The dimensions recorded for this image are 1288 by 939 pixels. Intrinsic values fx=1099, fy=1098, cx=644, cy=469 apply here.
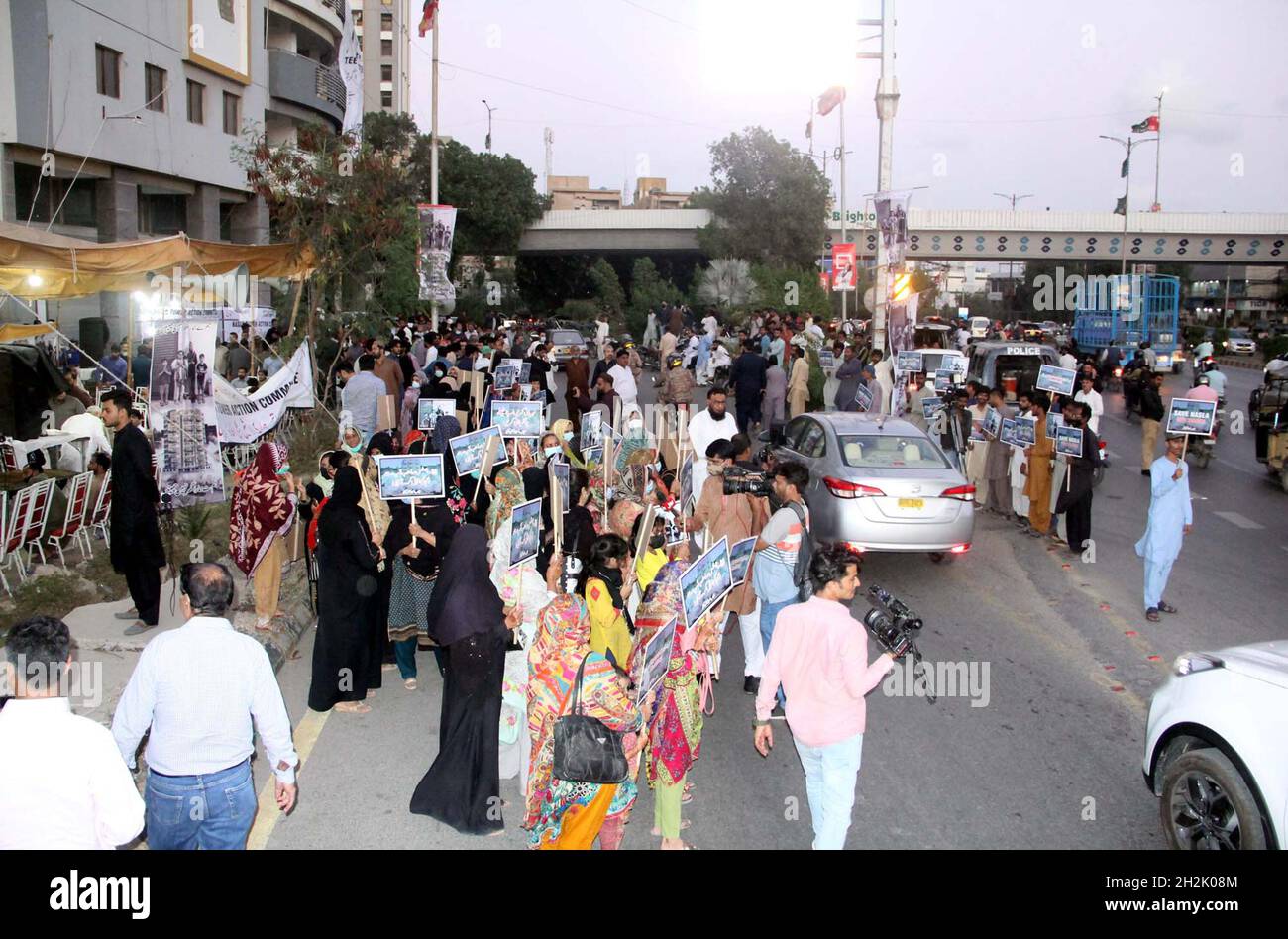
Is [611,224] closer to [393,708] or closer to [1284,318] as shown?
[1284,318]

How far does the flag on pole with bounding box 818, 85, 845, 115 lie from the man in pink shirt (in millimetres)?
24648

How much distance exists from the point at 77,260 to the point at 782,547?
8932 mm

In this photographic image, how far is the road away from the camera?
235 inches

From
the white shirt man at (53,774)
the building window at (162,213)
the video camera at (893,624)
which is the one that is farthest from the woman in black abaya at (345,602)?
the building window at (162,213)

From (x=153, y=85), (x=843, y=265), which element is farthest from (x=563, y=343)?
(x=153, y=85)

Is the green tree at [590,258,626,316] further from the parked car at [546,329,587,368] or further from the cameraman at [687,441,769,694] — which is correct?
the cameraman at [687,441,769,694]

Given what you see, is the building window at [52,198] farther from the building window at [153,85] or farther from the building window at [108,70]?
the building window at [153,85]

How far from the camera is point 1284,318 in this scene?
7394 centimetres

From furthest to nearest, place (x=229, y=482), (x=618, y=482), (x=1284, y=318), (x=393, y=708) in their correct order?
(x=1284, y=318), (x=229, y=482), (x=618, y=482), (x=393, y=708)

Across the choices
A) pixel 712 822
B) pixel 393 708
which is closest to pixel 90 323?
pixel 393 708

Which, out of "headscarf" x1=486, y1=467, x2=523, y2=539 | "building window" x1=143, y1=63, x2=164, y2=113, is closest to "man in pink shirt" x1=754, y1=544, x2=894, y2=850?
"headscarf" x1=486, y1=467, x2=523, y2=539

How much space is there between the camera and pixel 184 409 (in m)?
9.39

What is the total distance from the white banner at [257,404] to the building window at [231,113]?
26.0 metres

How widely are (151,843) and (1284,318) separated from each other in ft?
275
